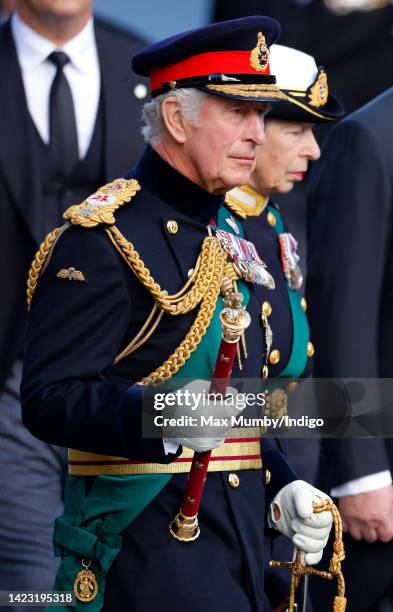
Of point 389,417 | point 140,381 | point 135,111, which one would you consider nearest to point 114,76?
point 135,111

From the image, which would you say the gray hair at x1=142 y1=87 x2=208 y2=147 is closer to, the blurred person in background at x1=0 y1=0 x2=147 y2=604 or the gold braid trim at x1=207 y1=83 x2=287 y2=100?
the gold braid trim at x1=207 y1=83 x2=287 y2=100

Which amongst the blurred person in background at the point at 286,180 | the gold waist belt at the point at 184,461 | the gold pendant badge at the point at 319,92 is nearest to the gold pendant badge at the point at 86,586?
the gold waist belt at the point at 184,461

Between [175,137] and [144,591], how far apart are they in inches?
46.6

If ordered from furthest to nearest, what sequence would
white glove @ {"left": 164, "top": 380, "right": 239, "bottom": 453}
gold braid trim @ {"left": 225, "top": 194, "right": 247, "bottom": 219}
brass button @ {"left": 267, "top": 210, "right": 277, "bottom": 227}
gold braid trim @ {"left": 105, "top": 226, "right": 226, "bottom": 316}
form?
brass button @ {"left": 267, "top": 210, "right": 277, "bottom": 227} → gold braid trim @ {"left": 225, "top": 194, "right": 247, "bottom": 219} → gold braid trim @ {"left": 105, "top": 226, "right": 226, "bottom": 316} → white glove @ {"left": 164, "top": 380, "right": 239, "bottom": 453}

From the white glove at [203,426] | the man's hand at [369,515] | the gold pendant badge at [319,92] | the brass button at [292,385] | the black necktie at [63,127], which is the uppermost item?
the gold pendant badge at [319,92]

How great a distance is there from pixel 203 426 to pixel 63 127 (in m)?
2.56

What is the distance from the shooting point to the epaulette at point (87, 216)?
3857 mm

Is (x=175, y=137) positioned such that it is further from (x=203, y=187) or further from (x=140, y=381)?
(x=140, y=381)

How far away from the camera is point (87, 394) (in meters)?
3.64

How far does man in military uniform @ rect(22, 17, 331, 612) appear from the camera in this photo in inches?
146

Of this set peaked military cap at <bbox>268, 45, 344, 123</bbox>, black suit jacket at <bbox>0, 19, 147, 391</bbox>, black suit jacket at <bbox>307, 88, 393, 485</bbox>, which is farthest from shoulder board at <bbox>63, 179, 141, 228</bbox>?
black suit jacket at <bbox>0, 19, 147, 391</bbox>

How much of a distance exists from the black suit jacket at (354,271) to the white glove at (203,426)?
153 cm

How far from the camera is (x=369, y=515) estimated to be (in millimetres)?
4988

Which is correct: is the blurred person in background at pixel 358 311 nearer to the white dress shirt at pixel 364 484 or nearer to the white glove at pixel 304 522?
the white dress shirt at pixel 364 484
